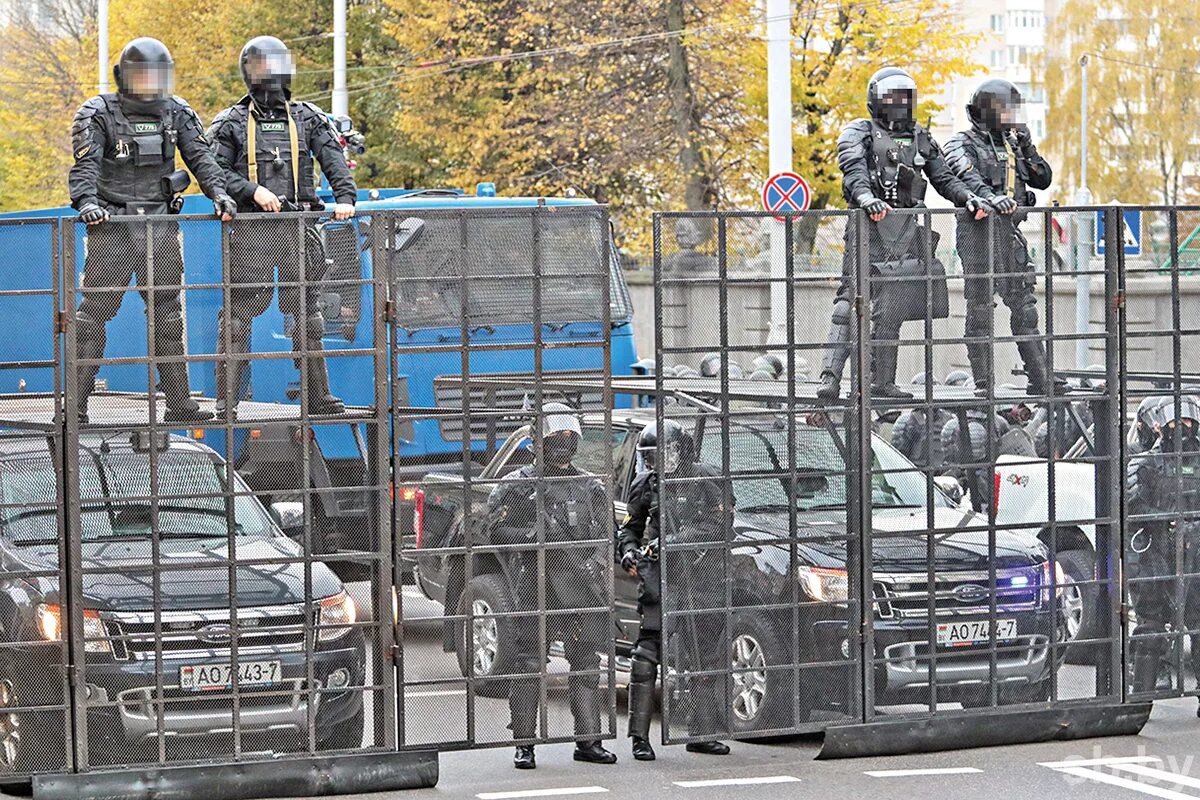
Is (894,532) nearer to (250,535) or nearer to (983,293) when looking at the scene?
(983,293)

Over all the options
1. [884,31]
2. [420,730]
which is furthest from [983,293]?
[884,31]

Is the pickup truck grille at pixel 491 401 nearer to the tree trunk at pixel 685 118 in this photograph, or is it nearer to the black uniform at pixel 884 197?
the black uniform at pixel 884 197

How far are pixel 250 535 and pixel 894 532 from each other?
3.38 metres

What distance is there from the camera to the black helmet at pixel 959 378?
995cm

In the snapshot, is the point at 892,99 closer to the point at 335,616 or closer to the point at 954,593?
the point at 954,593

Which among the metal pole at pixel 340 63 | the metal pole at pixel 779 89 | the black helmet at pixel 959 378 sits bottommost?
the black helmet at pixel 959 378

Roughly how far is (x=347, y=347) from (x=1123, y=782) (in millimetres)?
4384

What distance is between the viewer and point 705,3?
31.9 m

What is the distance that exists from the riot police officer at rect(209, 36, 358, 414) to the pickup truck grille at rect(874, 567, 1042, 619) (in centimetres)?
312

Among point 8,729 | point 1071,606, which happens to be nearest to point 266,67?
point 8,729

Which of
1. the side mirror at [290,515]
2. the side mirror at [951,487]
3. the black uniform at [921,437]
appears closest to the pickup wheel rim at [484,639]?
the side mirror at [290,515]

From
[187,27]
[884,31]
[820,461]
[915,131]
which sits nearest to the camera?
[820,461]

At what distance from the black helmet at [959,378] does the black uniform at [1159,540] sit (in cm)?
114

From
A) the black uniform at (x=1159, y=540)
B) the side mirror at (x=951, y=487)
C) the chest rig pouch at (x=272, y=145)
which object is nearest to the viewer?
the side mirror at (x=951, y=487)
